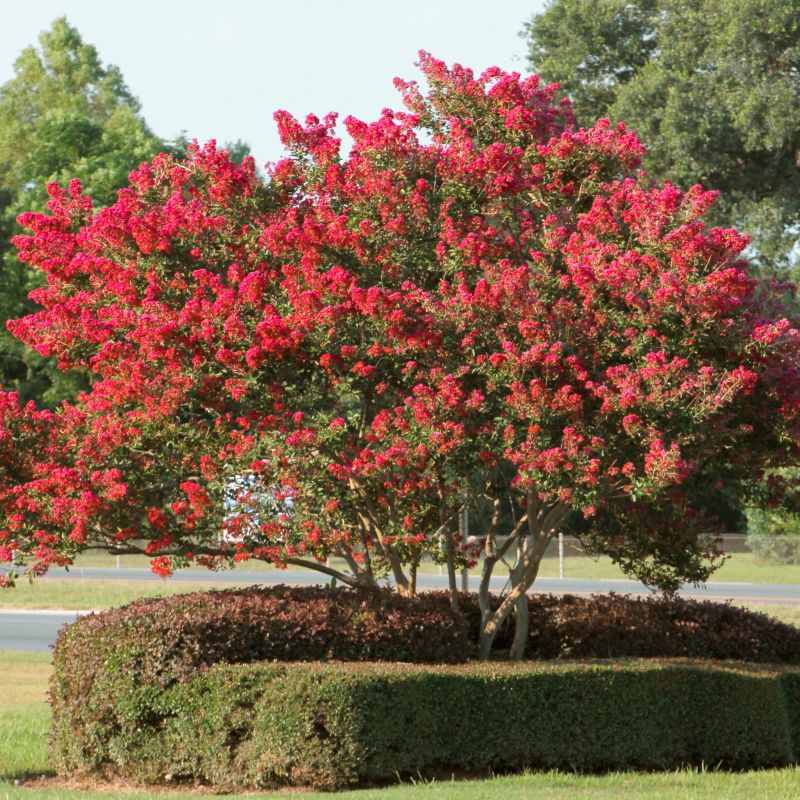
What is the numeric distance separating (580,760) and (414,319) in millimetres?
3299

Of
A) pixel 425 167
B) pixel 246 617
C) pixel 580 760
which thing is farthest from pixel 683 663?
pixel 425 167

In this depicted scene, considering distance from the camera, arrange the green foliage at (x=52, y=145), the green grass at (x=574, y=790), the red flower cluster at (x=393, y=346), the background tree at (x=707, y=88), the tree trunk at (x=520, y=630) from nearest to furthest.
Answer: the green grass at (x=574, y=790), the red flower cluster at (x=393, y=346), the tree trunk at (x=520, y=630), the background tree at (x=707, y=88), the green foliage at (x=52, y=145)

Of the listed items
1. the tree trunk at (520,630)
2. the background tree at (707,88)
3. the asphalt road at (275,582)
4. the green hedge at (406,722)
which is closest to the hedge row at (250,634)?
the green hedge at (406,722)

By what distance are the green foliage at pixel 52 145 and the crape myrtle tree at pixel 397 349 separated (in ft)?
81.3

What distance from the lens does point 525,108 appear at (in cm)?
1045

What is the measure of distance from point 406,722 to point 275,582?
69.3 feet

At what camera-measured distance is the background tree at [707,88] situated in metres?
27.9

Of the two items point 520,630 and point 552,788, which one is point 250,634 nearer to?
point 552,788

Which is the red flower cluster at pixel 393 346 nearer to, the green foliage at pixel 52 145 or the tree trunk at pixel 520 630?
the tree trunk at pixel 520 630

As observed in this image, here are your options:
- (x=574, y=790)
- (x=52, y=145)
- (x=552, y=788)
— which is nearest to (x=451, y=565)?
(x=552, y=788)

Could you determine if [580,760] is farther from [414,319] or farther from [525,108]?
[525,108]

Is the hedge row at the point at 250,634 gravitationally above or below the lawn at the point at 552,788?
above

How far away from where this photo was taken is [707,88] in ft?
93.7

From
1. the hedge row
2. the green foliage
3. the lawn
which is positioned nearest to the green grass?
the lawn
